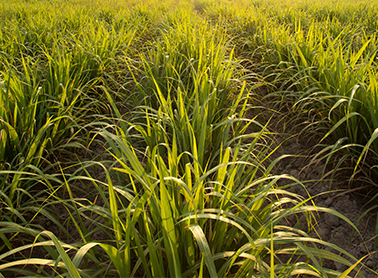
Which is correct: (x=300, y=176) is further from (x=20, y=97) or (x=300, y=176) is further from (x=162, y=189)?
(x=20, y=97)

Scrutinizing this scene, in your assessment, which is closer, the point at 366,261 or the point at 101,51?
the point at 366,261

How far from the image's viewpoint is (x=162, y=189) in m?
0.69

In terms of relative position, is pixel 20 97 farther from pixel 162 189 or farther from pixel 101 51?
pixel 162 189

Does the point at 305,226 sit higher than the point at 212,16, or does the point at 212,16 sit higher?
the point at 212,16

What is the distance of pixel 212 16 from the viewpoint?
6359 millimetres

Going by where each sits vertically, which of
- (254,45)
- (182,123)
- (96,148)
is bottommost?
(96,148)

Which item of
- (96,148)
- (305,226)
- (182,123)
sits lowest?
(305,226)

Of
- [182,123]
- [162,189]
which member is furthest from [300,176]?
[162,189]

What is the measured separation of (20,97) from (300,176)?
1.75m

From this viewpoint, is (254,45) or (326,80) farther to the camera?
(254,45)

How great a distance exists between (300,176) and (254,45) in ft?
6.73

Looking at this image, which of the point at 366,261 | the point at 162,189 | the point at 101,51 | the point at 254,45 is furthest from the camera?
the point at 254,45

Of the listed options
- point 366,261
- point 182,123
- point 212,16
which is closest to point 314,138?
point 366,261

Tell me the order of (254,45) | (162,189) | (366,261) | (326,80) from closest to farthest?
(162,189), (366,261), (326,80), (254,45)
